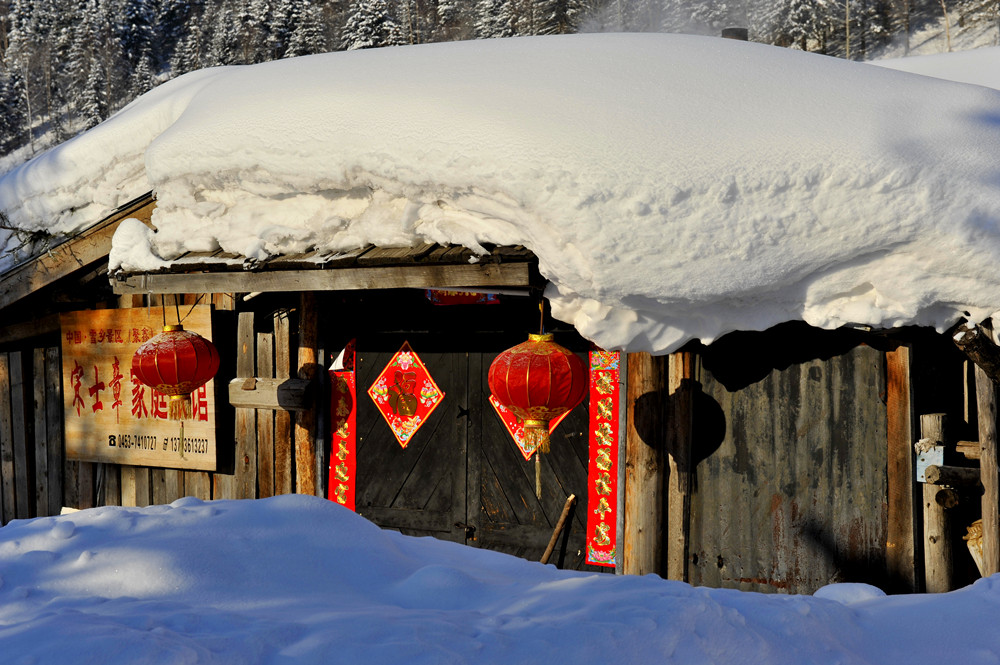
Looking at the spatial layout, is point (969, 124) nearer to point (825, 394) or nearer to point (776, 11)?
point (825, 394)

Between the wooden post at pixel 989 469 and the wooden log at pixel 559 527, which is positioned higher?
the wooden post at pixel 989 469

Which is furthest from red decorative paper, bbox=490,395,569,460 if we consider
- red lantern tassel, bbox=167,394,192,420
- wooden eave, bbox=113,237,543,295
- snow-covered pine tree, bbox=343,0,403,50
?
snow-covered pine tree, bbox=343,0,403,50

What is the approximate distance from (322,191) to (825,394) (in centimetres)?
334

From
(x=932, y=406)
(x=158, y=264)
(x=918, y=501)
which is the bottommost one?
(x=918, y=501)

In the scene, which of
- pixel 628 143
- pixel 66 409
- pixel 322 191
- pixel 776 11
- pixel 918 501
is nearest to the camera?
pixel 628 143

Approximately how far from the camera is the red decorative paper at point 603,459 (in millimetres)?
5602

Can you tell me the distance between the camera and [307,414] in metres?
6.59

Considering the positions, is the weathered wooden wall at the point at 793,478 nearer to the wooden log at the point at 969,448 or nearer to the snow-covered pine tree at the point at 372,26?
the wooden log at the point at 969,448

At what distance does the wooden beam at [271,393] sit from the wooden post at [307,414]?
0.48 ft

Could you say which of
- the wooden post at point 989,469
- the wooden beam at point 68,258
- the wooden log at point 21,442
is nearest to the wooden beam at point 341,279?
the wooden beam at point 68,258

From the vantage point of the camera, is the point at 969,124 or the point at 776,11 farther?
the point at 776,11

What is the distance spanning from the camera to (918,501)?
4.65 m

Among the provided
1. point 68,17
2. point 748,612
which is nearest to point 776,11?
point 748,612

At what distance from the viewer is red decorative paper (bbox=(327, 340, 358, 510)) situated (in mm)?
6516
